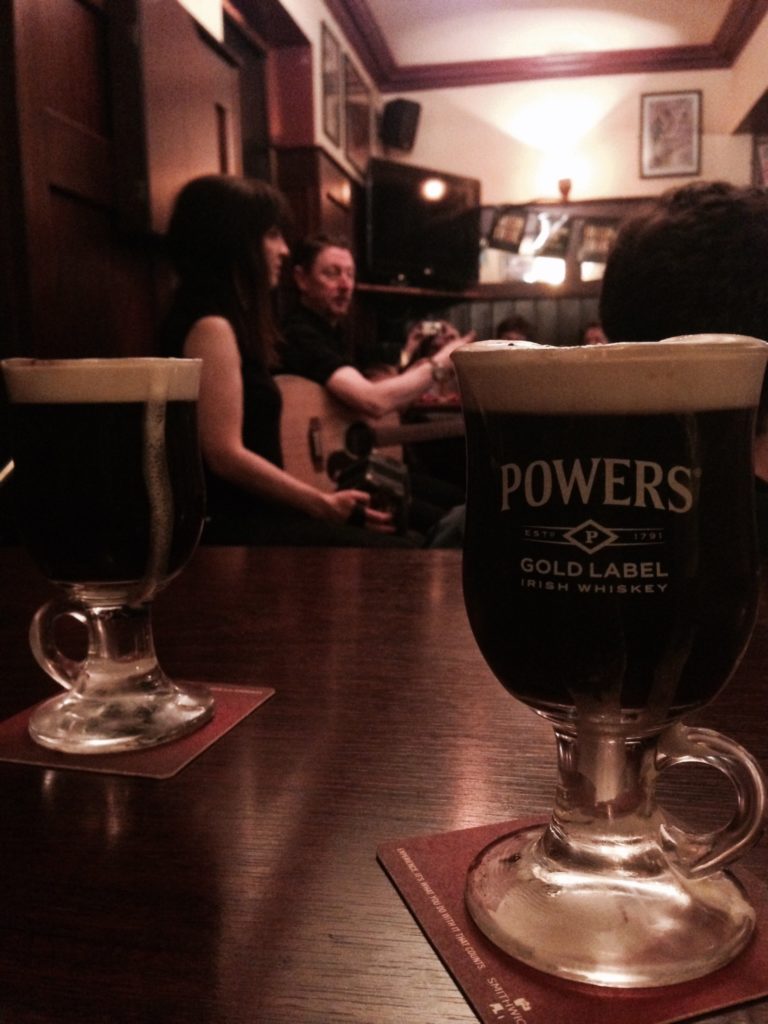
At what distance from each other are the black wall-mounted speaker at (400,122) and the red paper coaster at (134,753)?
15.2 feet

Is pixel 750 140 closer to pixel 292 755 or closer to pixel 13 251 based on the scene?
pixel 13 251

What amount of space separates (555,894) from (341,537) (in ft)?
4.45

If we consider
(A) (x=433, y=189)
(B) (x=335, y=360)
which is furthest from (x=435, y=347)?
(B) (x=335, y=360)

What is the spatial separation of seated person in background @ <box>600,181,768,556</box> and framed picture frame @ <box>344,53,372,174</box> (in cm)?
315

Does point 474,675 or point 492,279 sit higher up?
point 492,279

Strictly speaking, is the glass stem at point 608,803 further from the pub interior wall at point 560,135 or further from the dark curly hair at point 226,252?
the pub interior wall at point 560,135

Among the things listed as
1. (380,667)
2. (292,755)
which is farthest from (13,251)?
(292,755)

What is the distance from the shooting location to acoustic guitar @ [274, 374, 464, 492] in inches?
85.6

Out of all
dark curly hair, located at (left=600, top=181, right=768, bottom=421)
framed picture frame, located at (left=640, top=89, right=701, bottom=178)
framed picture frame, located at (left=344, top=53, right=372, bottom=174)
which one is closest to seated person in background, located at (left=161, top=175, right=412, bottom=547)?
dark curly hair, located at (left=600, top=181, right=768, bottom=421)

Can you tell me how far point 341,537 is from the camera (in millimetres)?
1653

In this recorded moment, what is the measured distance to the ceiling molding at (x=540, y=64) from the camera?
421 centimetres

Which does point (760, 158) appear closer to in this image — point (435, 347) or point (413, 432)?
point (435, 347)

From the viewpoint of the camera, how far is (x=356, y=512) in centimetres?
192

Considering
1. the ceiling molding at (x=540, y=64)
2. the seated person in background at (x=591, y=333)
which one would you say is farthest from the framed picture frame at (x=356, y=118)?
the seated person in background at (x=591, y=333)
